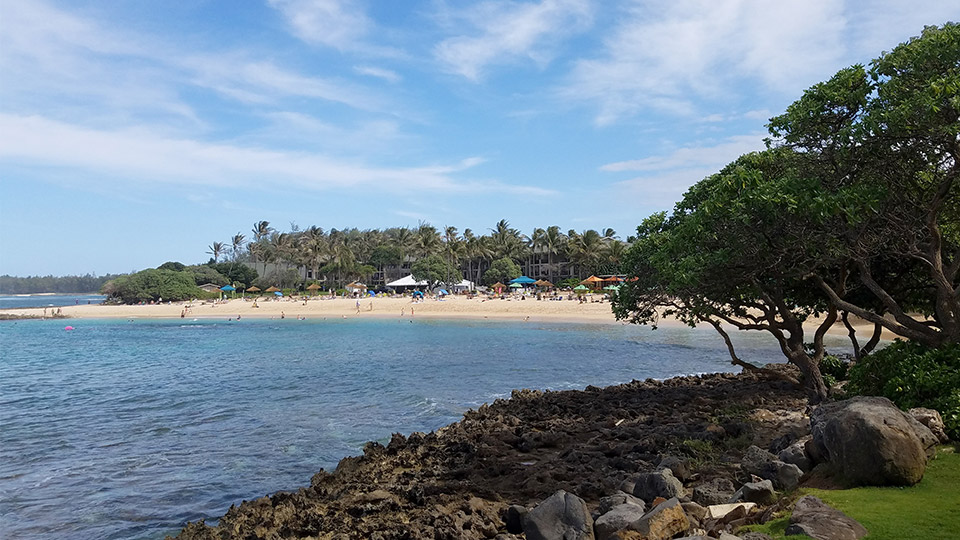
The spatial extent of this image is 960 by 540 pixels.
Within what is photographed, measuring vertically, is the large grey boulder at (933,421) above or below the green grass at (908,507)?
above

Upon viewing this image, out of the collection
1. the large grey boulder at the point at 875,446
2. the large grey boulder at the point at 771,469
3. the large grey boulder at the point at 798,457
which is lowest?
the large grey boulder at the point at 771,469

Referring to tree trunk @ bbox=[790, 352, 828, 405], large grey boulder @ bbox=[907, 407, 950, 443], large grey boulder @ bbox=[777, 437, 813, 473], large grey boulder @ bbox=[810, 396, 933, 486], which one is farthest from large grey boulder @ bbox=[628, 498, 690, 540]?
tree trunk @ bbox=[790, 352, 828, 405]

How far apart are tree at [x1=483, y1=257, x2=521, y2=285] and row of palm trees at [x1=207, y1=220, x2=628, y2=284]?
3.98 meters

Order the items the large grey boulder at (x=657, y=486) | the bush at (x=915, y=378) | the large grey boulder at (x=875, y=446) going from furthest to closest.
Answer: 1. the bush at (x=915, y=378)
2. the large grey boulder at (x=657, y=486)
3. the large grey boulder at (x=875, y=446)

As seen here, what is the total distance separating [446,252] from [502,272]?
33.3 ft

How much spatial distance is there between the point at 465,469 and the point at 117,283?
107 metres

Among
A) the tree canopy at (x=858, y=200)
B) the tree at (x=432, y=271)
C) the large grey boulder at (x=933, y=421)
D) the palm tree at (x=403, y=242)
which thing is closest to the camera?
the large grey boulder at (x=933, y=421)

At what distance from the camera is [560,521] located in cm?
693

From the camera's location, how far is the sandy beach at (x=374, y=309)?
6269 centimetres

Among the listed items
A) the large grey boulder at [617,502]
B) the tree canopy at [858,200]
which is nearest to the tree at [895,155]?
the tree canopy at [858,200]

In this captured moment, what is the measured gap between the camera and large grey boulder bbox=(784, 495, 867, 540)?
553 centimetres

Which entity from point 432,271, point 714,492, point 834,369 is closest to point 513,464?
point 714,492

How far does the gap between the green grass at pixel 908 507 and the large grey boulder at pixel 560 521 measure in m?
1.70

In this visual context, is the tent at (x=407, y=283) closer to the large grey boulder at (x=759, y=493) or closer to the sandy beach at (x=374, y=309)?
the sandy beach at (x=374, y=309)
